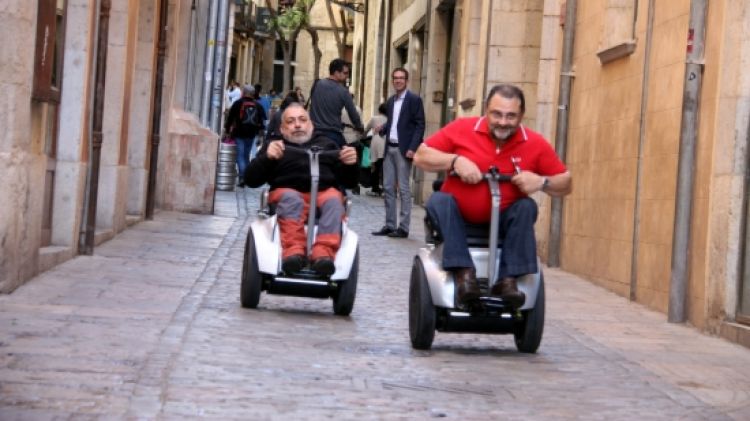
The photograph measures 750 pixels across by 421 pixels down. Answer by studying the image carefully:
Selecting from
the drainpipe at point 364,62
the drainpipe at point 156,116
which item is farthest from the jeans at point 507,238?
the drainpipe at point 364,62

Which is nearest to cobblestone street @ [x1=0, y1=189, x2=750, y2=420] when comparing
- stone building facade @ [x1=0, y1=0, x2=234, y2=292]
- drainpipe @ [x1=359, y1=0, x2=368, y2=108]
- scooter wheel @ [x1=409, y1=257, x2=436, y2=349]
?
scooter wheel @ [x1=409, y1=257, x2=436, y2=349]

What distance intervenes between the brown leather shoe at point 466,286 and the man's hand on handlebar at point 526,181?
0.52 meters

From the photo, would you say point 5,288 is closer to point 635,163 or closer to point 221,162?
point 635,163

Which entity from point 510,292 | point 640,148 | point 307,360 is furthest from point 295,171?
point 640,148

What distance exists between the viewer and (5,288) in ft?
33.3

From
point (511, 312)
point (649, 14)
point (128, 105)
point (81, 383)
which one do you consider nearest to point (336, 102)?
point (128, 105)

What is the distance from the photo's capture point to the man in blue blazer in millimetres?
18516

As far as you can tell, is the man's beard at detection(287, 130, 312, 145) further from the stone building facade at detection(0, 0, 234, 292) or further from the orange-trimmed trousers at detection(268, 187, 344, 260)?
the stone building facade at detection(0, 0, 234, 292)

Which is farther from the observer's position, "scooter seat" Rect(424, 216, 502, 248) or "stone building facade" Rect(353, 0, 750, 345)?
"stone building facade" Rect(353, 0, 750, 345)

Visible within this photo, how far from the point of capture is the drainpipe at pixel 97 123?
13367mm

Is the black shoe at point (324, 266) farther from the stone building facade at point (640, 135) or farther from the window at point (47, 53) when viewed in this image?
the stone building facade at point (640, 135)

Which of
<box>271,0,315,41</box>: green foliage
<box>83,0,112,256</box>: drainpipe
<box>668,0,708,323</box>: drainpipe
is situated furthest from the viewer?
<box>271,0,315,41</box>: green foliage

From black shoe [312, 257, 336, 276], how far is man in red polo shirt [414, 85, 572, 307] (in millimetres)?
1375

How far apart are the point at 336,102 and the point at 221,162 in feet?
30.7
